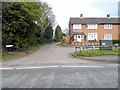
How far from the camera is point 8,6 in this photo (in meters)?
28.9

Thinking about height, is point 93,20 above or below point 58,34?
above

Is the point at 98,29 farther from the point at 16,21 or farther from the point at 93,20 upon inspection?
the point at 16,21

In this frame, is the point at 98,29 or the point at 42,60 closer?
the point at 42,60

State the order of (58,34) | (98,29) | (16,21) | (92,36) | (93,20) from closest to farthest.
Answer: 1. (16,21)
2. (92,36)
3. (98,29)
4. (93,20)
5. (58,34)

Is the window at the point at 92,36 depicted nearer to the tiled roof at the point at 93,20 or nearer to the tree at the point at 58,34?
the tiled roof at the point at 93,20

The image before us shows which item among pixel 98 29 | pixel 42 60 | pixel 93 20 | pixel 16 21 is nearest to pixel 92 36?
pixel 98 29

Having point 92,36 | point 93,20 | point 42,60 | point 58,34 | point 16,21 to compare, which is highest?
point 93,20

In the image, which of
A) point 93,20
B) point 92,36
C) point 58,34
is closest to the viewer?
point 92,36

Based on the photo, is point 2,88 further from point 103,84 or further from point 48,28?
point 48,28

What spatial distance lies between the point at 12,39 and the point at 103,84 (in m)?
21.6

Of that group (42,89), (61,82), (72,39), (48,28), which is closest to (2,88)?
(42,89)

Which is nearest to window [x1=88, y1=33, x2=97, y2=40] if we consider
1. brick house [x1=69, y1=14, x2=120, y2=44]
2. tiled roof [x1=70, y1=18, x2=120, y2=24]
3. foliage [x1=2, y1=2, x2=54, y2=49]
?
brick house [x1=69, y1=14, x2=120, y2=44]

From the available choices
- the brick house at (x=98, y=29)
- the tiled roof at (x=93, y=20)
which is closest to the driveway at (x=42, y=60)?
the brick house at (x=98, y=29)

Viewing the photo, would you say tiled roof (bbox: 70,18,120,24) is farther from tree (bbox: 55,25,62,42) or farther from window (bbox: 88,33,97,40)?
tree (bbox: 55,25,62,42)
